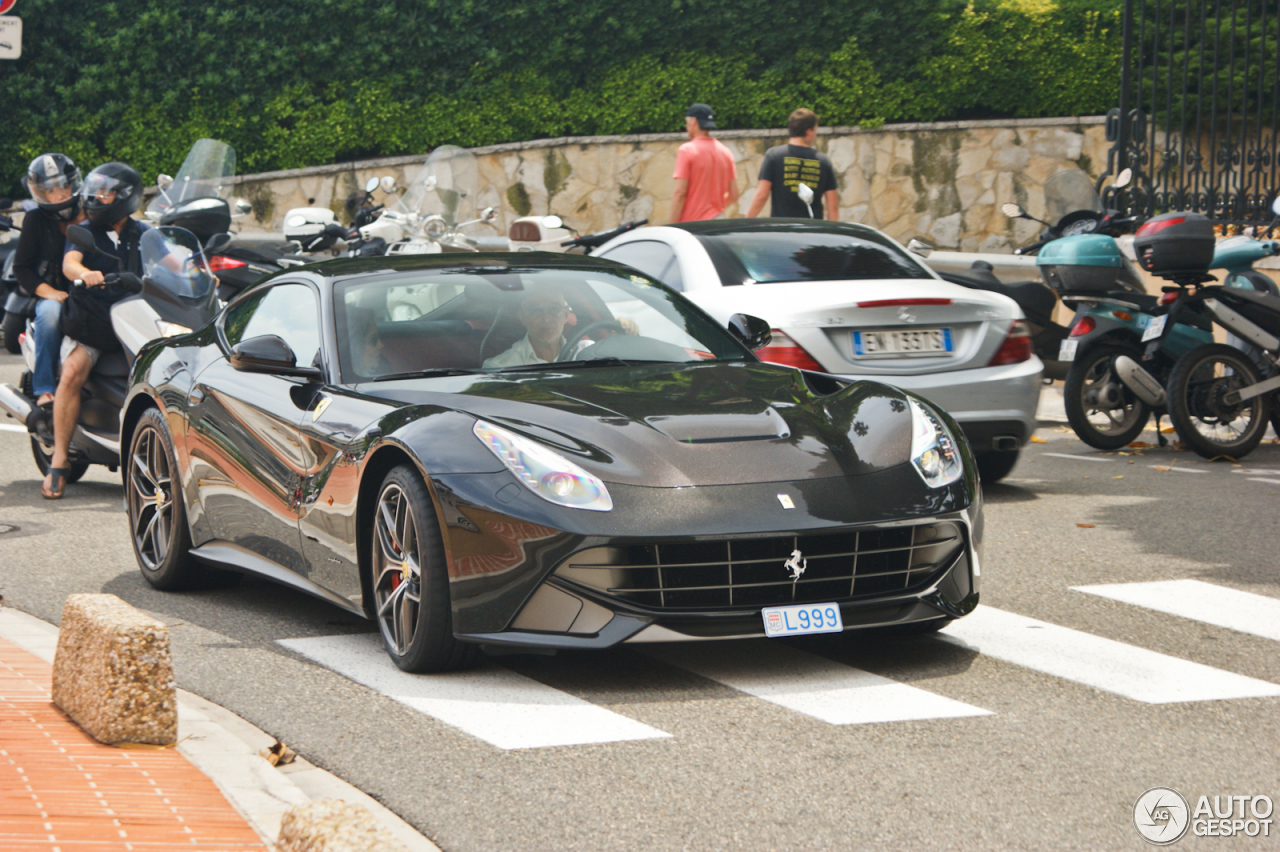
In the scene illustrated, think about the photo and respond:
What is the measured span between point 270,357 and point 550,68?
19032mm

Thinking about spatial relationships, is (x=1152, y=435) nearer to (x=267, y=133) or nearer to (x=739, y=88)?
(x=739, y=88)

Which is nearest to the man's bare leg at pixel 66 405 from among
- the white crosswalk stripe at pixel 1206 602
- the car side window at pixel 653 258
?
the car side window at pixel 653 258

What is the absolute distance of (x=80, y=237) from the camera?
367 inches

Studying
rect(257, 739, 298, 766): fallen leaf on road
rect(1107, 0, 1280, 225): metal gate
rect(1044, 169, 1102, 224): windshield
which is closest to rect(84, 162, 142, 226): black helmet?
rect(257, 739, 298, 766): fallen leaf on road

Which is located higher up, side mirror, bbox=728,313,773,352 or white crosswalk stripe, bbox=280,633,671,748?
side mirror, bbox=728,313,773,352

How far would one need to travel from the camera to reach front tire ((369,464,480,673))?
493cm

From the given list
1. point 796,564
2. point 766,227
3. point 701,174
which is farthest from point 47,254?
point 796,564

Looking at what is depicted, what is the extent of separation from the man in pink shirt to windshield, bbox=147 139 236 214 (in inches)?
143

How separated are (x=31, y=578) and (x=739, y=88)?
18343 millimetres

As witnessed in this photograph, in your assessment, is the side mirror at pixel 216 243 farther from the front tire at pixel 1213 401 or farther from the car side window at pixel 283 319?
the front tire at pixel 1213 401

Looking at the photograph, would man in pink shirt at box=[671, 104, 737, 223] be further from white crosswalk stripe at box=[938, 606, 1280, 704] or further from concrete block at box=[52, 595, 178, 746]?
concrete block at box=[52, 595, 178, 746]

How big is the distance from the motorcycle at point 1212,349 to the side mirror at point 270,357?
242 inches

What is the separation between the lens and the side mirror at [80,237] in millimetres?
9312

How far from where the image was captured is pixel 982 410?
28.1ft
